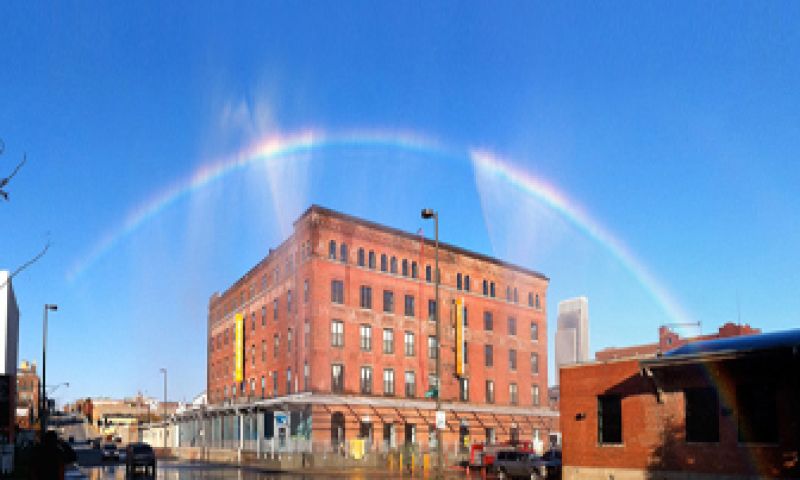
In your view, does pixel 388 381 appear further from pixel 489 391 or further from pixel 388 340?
pixel 489 391

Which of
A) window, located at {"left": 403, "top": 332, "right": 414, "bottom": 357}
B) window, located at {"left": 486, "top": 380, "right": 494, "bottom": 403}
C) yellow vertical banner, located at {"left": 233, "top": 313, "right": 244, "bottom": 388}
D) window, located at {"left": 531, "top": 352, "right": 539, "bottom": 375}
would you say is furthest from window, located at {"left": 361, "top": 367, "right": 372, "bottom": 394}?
window, located at {"left": 531, "top": 352, "right": 539, "bottom": 375}

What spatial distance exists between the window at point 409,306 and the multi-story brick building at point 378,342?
11cm

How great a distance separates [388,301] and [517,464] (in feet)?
101

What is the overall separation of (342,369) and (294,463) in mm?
11030

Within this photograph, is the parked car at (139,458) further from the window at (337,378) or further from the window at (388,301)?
the window at (388,301)

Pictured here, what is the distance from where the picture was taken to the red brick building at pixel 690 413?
95.9 ft

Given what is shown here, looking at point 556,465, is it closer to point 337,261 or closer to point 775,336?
point 775,336

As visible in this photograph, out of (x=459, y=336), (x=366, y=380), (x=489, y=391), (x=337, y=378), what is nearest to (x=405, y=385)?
(x=366, y=380)

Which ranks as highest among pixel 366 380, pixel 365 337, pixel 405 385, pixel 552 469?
pixel 365 337

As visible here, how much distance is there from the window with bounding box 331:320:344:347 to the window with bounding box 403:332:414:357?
309 inches

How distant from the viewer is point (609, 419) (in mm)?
36219

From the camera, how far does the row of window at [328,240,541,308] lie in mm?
69312

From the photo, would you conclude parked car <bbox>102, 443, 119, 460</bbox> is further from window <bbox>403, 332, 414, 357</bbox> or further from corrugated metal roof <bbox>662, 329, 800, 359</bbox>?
corrugated metal roof <bbox>662, 329, 800, 359</bbox>

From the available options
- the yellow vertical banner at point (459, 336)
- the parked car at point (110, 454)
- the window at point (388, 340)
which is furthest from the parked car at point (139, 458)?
the parked car at point (110, 454)
